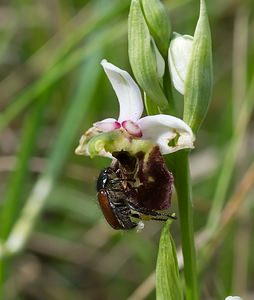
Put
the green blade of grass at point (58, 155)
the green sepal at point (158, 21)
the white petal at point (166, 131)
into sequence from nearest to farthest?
the white petal at point (166, 131) → the green sepal at point (158, 21) → the green blade of grass at point (58, 155)

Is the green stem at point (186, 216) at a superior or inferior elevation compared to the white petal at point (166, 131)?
inferior

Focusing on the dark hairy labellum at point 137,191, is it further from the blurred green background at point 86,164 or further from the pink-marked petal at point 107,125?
the blurred green background at point 86,164

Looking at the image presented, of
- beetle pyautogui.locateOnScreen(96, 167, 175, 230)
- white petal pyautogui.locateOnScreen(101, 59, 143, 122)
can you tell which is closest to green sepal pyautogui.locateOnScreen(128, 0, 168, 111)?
white petal pyautogui.locateOnScreen(101, 59, 143, 122)

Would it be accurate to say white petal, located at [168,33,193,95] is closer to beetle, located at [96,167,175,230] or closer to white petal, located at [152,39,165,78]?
white petal, located at [152,39,165,78]

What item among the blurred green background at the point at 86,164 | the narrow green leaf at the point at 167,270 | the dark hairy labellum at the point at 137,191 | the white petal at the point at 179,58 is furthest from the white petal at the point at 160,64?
the blurred green background at the point at 86,164

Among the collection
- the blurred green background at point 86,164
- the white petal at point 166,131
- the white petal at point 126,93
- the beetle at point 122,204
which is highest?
the white petal at point 126,93

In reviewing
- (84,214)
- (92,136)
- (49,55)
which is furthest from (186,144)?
(49,55)

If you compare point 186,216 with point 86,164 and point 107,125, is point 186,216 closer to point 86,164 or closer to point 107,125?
point 107,125

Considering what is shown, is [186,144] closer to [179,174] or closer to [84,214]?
[179,174]
